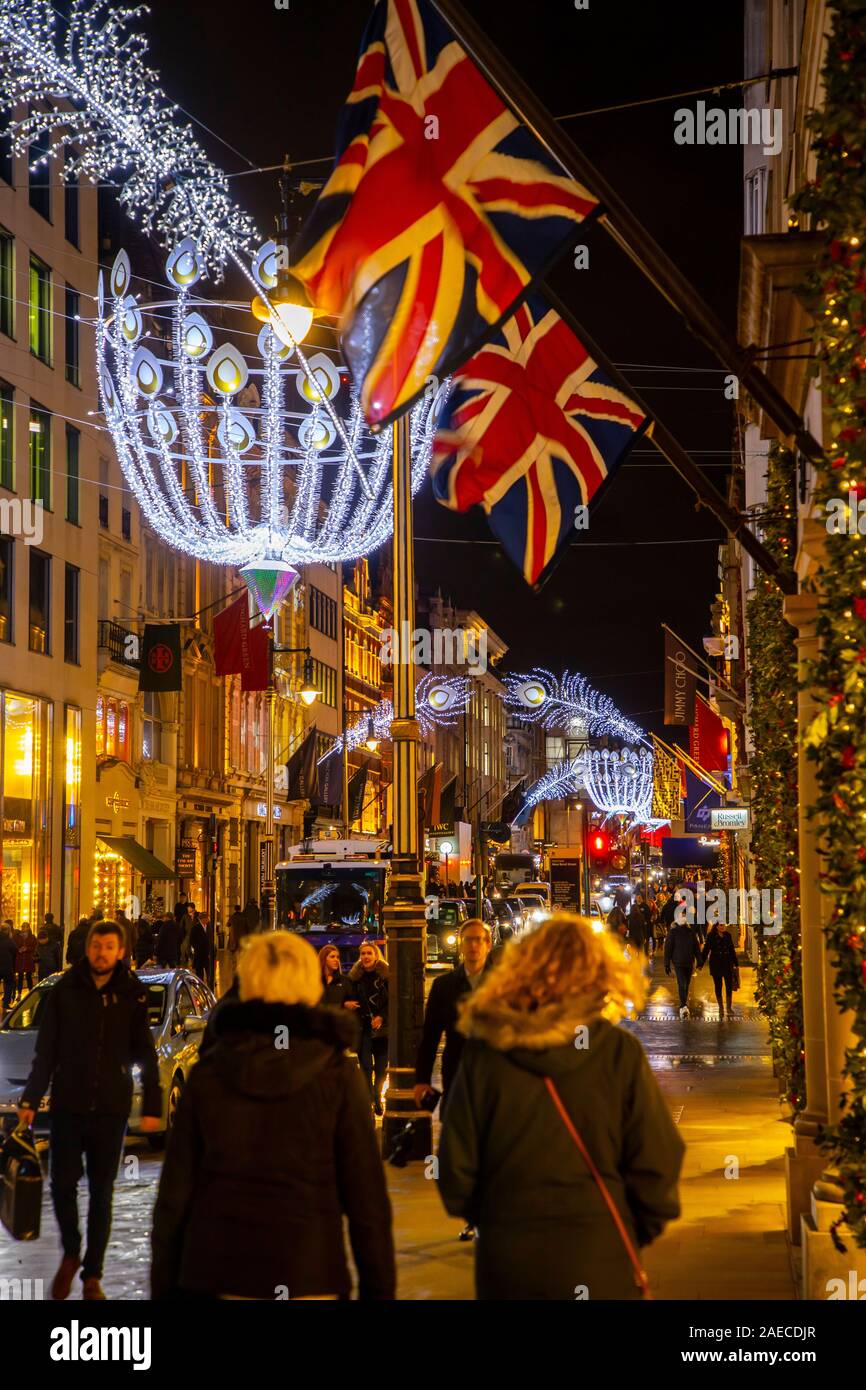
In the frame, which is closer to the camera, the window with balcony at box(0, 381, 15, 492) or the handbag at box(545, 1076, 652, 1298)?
the handbag at box(545, 1076, 652, 1298)

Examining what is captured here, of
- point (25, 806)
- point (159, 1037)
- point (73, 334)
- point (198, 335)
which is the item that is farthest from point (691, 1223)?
point (73, 334)

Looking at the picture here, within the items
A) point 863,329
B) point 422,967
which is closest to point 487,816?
point 422,967

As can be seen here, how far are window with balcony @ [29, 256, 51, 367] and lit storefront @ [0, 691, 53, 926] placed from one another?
318 inches

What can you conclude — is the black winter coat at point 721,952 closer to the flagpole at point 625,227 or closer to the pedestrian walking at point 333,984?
the pedestrian walking at point 333,984

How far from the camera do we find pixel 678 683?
4666cm

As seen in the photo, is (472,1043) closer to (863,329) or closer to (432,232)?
(863,329)

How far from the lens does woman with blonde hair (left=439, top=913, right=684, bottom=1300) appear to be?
478 cm

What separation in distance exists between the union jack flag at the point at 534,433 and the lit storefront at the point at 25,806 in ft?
86.2

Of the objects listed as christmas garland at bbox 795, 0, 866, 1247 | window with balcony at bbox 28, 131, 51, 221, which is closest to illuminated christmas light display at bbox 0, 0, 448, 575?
window with balcony at bbox 28, 131, 51, 221

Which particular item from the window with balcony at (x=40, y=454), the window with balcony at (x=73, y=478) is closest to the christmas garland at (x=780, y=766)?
the window with balcony at (x=40, y=454)

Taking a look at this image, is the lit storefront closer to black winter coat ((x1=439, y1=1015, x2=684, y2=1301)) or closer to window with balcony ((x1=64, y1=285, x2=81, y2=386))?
window with balcony ((x1=64, y1=285, x2=81, y2=386))

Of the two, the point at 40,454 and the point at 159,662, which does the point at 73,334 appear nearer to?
the point at 40,454

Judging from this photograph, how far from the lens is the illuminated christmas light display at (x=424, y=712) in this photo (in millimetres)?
77938

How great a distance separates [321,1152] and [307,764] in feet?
123
